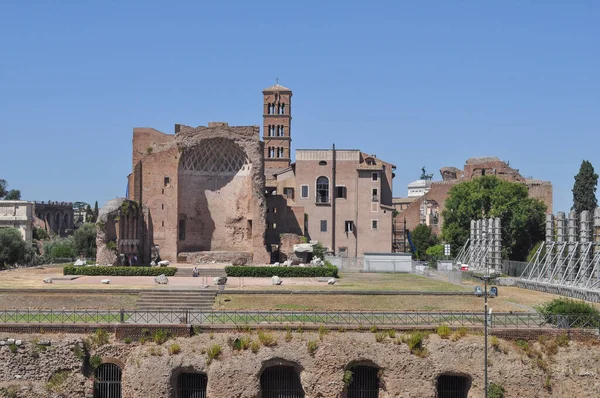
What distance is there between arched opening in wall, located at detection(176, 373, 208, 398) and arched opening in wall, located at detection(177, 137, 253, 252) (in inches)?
1228

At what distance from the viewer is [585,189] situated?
66.4m

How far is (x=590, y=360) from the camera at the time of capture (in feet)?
103

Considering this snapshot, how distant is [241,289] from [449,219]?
3751 cm

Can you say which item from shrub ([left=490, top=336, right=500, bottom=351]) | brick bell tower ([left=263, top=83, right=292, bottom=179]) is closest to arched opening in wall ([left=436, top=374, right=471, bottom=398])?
shrub ([left=490, top=336, right=500, bottom=351])

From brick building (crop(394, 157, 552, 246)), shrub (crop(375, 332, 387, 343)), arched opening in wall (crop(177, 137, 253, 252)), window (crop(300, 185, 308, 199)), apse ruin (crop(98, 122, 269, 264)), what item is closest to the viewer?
shrub (crop(375, 332, 387, 343))

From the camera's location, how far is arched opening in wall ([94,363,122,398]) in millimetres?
31438

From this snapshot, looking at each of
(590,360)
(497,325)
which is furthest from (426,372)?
(590,360)

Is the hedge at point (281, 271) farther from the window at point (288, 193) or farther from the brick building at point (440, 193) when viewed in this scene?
the brick building at point (440, 193)

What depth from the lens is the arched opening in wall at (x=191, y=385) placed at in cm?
3177

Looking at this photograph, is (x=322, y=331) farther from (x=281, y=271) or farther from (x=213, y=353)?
(x=281, y=271)

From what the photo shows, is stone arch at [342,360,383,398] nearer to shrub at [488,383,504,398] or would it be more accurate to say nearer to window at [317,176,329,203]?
shrub at [488,383,504,398]

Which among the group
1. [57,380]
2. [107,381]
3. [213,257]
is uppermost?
[213,257]

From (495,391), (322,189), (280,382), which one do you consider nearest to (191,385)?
(280,382)

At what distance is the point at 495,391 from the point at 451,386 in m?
2.14
